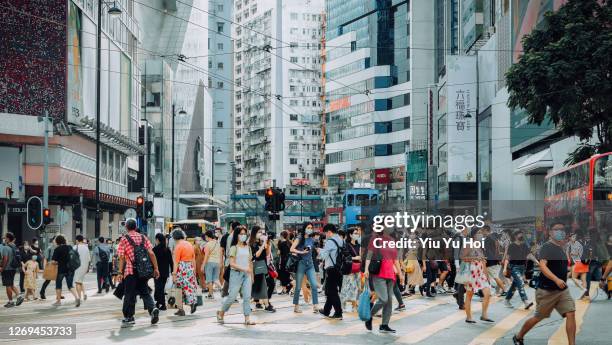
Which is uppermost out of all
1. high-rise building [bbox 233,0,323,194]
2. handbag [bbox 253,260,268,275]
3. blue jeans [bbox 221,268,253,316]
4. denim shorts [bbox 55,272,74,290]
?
high-rise building [bbox 233,0,323,194]

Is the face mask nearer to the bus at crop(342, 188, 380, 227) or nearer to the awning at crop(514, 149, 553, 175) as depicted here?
the awning at crop(514, 149, 553, 175)

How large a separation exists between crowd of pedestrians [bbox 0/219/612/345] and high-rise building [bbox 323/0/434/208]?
88.4 m

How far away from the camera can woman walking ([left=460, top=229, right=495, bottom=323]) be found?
58.0 feet

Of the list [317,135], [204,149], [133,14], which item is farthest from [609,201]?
[317,135]

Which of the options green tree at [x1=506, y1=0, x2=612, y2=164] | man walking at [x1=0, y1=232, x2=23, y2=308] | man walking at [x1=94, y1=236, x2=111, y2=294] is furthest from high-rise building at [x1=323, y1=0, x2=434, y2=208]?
man walking at [x1=0, y1=232, x2=23, y2=308]

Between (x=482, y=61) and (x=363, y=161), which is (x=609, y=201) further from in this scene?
(x=363, y=161)

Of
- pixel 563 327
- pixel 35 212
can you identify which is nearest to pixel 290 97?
pixel 35 212

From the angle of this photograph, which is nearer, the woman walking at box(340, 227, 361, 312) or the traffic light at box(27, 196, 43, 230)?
the woman walking at box(340, 227, 361, 312)

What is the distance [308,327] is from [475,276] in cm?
312

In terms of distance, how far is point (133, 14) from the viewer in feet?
271

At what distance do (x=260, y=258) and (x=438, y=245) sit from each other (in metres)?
7.95

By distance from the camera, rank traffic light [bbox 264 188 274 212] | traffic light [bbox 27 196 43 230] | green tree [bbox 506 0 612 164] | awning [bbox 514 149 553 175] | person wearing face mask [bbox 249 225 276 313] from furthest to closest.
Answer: awning [bbox 514 149 553 175]
traffic light [bbox 27 196 43 230]
traffic light [bbox 264 188 274 212]
green tree [bbox 506 0 612 164]
person wearing face mask [bbox 249 225 276 313]

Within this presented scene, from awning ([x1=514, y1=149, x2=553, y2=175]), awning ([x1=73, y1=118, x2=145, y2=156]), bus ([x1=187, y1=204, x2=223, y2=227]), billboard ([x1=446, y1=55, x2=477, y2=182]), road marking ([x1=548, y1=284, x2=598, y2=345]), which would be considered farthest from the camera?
billboard ([x1=446, y1=55, x2=477, y2=182])

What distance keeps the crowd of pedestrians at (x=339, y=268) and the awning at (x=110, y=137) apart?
109 ft
